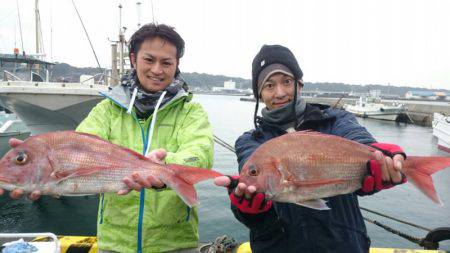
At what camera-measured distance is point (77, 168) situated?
8.28 ft

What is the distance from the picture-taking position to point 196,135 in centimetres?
284

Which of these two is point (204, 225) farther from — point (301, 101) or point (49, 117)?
point (301, 101)

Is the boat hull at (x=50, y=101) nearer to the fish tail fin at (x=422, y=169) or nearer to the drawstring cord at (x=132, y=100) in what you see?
the drawstring cord at (x=132, y=100)

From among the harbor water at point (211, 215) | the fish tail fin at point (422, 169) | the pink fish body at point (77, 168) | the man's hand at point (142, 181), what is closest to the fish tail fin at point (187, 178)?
the pink fish body at point (77, 168)

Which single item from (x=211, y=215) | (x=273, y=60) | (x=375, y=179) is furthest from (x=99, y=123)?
(x=211, y=215)

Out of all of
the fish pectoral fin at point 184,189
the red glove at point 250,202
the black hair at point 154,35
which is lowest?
the red glove at point 250,202

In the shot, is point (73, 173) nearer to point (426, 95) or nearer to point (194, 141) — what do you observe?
point (194, 141)

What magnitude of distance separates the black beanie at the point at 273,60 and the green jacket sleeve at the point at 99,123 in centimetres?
134

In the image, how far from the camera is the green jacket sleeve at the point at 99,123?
2861 millimetres

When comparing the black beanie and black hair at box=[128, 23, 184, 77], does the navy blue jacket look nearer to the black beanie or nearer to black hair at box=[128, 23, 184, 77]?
the black beanie

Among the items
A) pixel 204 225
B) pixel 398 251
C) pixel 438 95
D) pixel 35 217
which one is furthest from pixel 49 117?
pixel 438 95

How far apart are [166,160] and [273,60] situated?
1340 mm

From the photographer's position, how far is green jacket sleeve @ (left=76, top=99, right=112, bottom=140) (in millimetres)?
2861

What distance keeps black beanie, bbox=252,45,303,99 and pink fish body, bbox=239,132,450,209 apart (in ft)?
2.63
